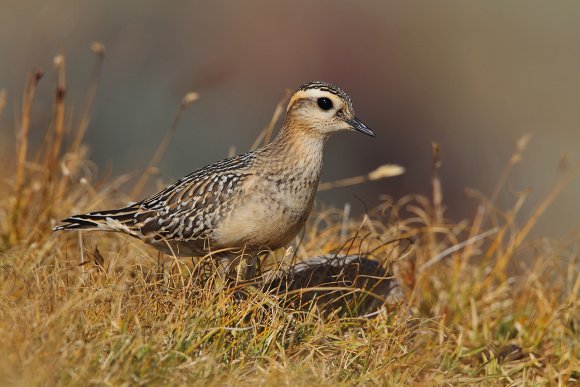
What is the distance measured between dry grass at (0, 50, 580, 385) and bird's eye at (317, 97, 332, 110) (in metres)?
0.98

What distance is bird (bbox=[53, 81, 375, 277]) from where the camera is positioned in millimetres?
6305

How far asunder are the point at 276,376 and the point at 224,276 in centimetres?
112

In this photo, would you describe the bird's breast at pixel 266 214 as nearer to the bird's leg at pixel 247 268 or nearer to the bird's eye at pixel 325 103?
the bird's leg at pixel 247 268

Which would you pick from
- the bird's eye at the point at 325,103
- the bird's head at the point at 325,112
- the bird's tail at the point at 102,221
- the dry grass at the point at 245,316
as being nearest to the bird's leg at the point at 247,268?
the dry grass at the point at 245,316

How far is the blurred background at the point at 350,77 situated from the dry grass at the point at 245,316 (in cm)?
222

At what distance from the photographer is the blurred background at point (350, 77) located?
13.5 m

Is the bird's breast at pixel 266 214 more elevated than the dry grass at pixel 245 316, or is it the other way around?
the bird's breast at pixel 266 214

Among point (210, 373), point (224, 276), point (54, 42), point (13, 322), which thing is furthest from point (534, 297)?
point (54, 42)

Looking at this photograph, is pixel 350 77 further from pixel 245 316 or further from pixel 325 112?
pixel 245 316

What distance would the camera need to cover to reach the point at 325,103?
676 centimetres

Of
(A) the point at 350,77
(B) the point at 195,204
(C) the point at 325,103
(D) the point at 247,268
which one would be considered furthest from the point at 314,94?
(A) the point at 350,77

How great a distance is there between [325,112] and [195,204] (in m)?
1.13

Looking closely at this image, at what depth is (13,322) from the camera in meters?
5.10

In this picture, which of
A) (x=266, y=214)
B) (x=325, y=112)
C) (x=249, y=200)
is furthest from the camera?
(x=325, y=112)
